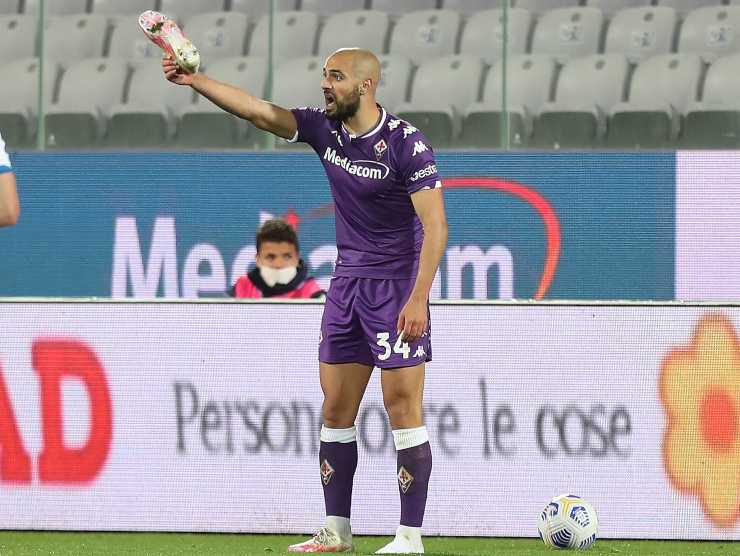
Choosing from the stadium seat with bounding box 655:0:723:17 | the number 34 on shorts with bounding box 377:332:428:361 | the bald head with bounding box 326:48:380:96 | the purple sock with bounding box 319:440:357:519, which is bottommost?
the purple sock with bounding box 319:440:357:519

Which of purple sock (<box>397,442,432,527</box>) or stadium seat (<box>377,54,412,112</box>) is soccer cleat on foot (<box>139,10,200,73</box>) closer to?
purple sock (<box>397,442,432,527</box>)

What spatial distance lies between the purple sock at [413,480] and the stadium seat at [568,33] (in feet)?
17.5

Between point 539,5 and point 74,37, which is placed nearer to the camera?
point 539,5

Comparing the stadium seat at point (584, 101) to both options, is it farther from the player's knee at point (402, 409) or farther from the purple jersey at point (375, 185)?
the player's knee at point (402, 409)

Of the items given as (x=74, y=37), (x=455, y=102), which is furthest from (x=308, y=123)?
(x=74, y=37)

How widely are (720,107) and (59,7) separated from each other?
4643 mm

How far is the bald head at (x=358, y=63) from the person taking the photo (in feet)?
17.2

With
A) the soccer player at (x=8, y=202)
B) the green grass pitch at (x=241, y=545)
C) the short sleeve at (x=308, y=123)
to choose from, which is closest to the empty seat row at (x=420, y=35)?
the green grass pitch at (x=241, y=545)

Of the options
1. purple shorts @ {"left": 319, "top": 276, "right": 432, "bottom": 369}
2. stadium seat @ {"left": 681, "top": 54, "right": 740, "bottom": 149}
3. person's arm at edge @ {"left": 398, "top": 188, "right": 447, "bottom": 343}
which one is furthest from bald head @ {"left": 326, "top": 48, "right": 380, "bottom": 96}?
stadium seat @ {"left": 681, "top": 54, "right": 740, "bottom": 149}

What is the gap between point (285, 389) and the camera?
642cm

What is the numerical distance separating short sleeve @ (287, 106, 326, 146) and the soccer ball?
1669 millimetres

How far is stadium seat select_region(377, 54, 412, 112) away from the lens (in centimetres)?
1012

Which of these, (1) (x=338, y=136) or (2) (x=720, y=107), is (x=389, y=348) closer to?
(1) (x=338, y=136)

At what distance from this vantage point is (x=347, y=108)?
524 cm
